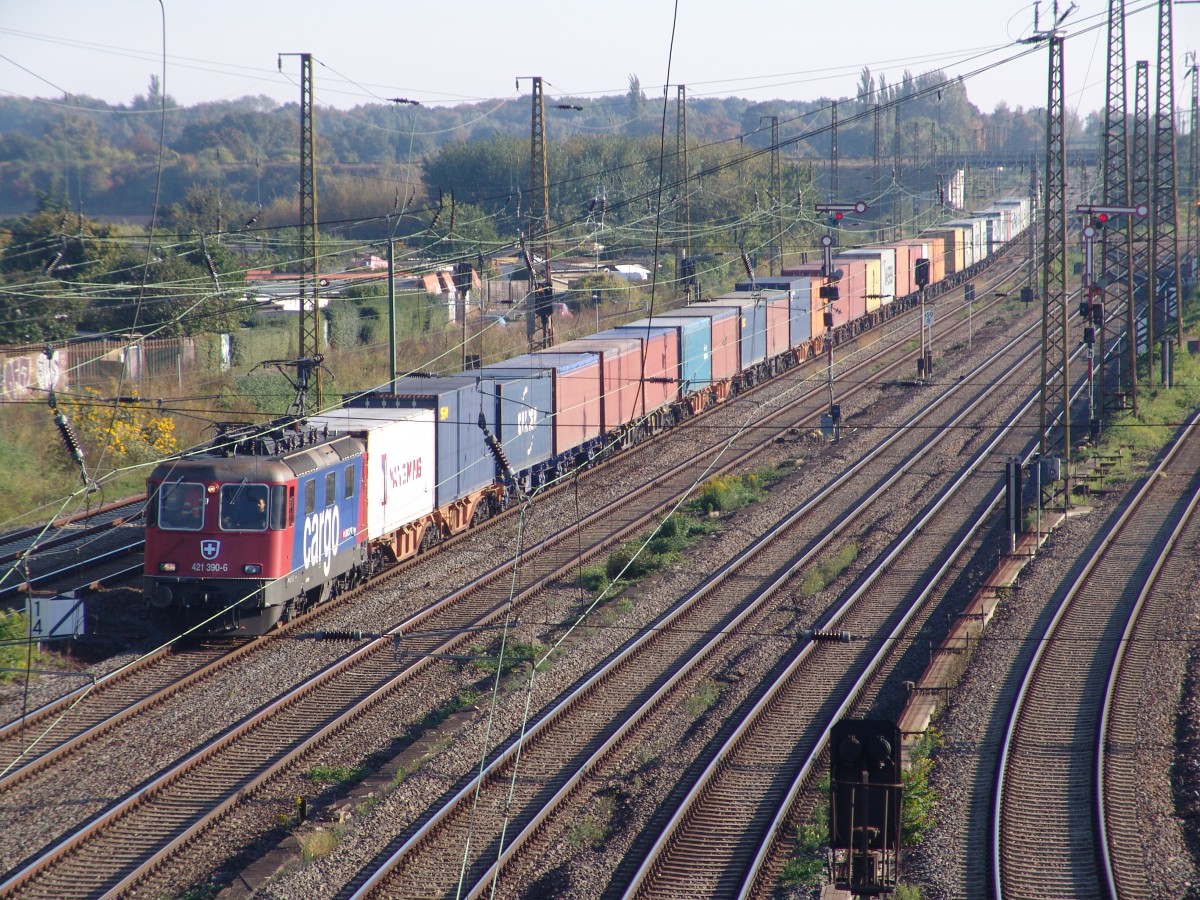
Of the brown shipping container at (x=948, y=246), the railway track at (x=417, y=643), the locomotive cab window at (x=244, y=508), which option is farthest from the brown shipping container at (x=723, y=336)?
the brown shipping container at (x=948, y=246)

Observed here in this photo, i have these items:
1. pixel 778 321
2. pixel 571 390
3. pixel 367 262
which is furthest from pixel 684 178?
pixel 367 262

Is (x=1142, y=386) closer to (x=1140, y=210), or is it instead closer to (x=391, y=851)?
(x=1140, y=210)

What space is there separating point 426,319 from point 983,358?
831 inches

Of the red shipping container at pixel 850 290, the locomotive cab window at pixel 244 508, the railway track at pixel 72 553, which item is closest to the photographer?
the locomotive cab window at pixel 244 508

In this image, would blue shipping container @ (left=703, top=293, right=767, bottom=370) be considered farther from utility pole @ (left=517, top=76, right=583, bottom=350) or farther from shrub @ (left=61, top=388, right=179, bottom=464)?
shrub @ (left=61, top=388, right=179, bottom=464)

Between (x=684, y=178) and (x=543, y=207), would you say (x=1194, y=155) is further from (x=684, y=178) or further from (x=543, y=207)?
(x=543, y=207)

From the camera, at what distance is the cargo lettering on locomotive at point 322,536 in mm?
16594

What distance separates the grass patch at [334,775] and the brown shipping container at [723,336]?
21444 mm

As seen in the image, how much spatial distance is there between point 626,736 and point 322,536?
5774 mm

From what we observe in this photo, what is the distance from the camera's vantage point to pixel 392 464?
1900cm

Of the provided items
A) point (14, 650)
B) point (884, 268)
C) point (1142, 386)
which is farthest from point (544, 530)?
point (884, 268)

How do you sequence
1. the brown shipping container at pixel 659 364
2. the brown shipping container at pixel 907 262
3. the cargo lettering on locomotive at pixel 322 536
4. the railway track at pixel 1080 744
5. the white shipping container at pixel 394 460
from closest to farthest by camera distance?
the railway track at pixel 1080 744, the cargo lettering on locomotive at pixel 322 536, the white shipping container at pixel 394 460, the brown shipping container at pixel 659 364, the brown shipping container at pixel 907 262

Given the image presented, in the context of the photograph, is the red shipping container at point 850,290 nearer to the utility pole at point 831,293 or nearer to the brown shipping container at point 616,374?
the utility pole at point 831,293

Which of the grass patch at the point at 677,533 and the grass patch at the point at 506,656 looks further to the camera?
the grass patch at the point at 677,533
